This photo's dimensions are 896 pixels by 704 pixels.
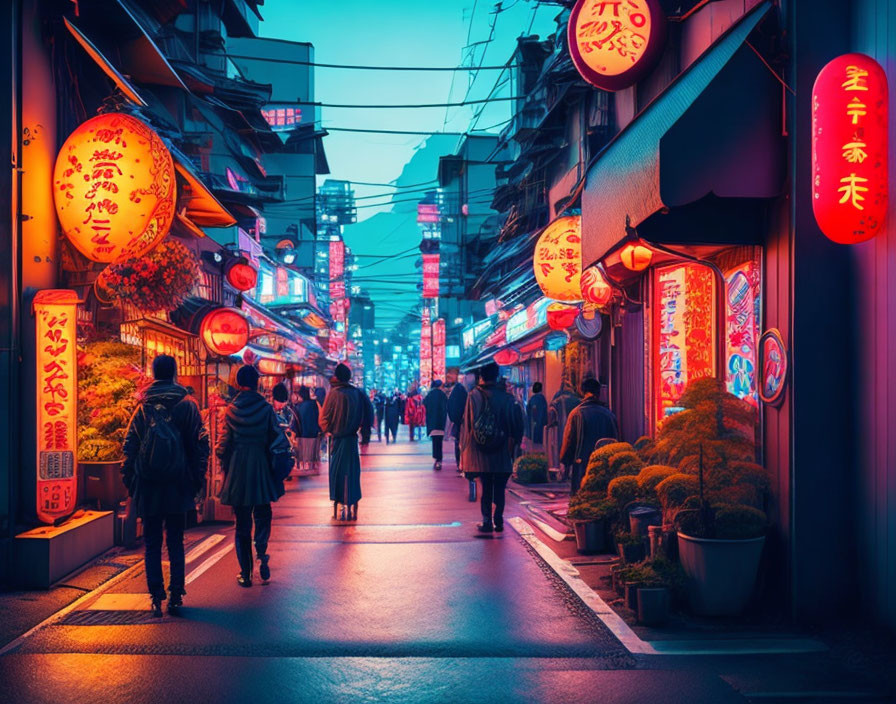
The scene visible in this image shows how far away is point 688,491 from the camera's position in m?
7.29

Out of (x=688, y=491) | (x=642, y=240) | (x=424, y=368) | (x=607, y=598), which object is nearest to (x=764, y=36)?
(x=642, y=240)

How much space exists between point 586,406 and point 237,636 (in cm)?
625

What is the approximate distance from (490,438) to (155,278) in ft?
17.3

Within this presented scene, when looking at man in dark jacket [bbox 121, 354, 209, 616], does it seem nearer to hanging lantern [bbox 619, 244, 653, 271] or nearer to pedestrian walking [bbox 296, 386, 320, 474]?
hanging lantern [bbox 619, 244, 653, 271]

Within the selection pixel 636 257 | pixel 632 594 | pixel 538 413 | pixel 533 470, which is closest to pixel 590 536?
pixel 632 594

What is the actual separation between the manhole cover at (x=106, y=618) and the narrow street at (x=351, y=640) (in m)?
0.02

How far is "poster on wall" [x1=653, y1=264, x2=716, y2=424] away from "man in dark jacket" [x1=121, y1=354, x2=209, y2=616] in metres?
5.47

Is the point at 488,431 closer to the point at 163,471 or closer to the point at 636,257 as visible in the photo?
the point at 636,257

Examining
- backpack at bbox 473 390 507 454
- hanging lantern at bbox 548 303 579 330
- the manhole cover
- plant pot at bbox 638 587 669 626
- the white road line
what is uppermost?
hanging lantern at bbox 548 303 579 330

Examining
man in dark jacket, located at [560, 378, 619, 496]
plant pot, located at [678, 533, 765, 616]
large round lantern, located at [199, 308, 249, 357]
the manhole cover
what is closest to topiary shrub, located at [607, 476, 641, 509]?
plant pot, located at [678, 533, 765, 616]

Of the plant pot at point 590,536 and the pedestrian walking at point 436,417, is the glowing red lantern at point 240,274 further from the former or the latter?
the plant pot at point 590,536

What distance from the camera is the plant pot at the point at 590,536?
9.83 m

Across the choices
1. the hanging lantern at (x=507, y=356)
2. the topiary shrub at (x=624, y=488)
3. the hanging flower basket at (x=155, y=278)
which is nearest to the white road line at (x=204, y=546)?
the hanging flower basket at (x=155, y=278)

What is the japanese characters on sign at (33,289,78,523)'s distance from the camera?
883cm
